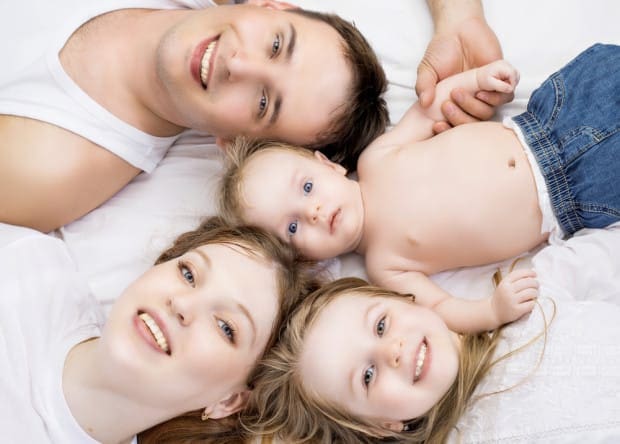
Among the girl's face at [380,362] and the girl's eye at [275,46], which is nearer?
the girl's face at [380,362]

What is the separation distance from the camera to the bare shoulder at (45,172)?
149cm

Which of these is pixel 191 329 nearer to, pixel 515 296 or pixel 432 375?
pixel 432 375

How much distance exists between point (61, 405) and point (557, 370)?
0.95 m

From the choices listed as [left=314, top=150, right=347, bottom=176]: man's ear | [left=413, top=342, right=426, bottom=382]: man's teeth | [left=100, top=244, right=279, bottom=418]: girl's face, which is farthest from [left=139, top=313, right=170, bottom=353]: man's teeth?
[left=314, top=150, right=347, bottom=176]: man's ear

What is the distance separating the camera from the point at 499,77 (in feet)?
5.07

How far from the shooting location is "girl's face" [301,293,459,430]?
4.16ft

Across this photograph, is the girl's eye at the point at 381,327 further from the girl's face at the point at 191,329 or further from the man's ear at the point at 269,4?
the man's ear at the point at 269,4

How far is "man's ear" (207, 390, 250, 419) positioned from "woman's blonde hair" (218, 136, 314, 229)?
1.26ft

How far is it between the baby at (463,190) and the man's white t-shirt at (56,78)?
0.86 ft

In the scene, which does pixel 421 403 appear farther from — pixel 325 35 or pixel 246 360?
pixel 325 35

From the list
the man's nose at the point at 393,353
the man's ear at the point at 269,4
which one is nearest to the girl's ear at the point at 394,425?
the man's nose at the point at 393,353

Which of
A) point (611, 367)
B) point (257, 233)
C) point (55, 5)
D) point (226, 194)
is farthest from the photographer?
point (55, 5)

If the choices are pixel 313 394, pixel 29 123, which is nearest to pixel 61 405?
pixel 313 394

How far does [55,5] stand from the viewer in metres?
1.71
